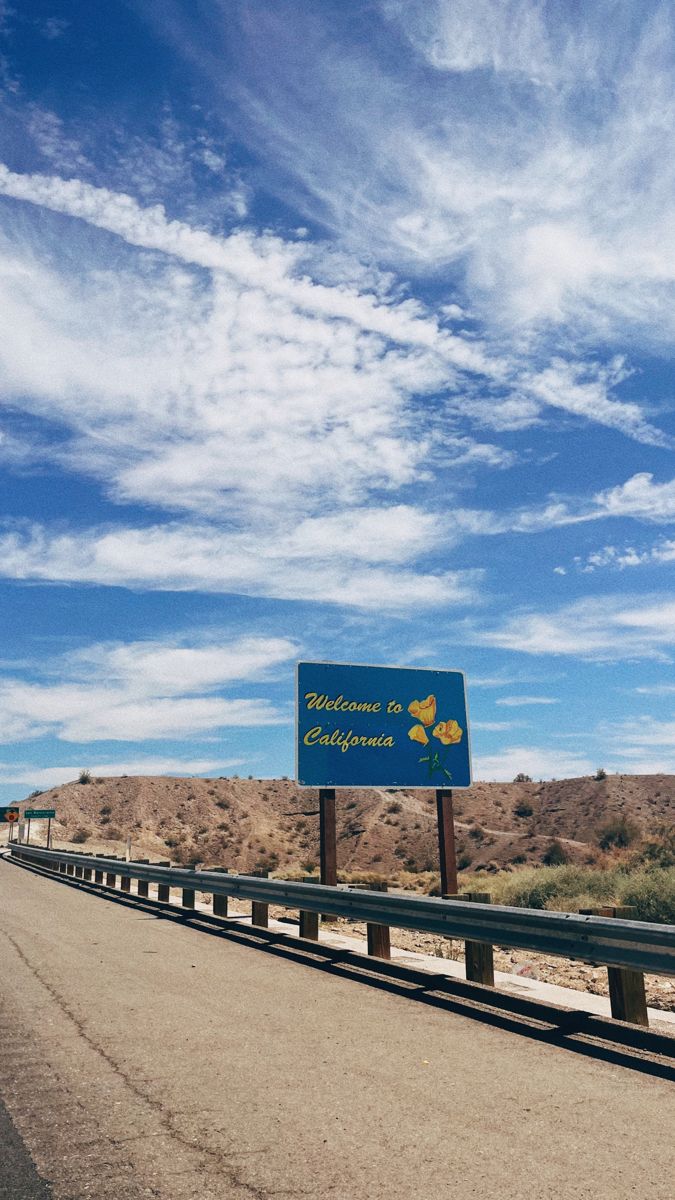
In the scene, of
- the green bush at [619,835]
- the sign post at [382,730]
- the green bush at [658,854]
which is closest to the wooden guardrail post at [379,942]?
the sign post at [382,730]

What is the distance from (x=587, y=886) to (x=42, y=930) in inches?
541

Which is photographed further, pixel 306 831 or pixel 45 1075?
pixel 306 831

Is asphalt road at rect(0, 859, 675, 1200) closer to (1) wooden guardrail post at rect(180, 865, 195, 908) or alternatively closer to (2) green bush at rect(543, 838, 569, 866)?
(1) wooden guardrail post at rect(180, 865, 195, 908)

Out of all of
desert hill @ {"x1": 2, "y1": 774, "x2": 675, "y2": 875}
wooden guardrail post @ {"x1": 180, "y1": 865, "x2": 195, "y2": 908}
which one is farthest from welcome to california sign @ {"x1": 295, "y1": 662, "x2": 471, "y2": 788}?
desert hill @ {"x1": 2, "y1": 774, "x2": 675, "y2": 875}

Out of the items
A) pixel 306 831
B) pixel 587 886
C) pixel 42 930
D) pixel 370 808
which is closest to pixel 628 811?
pixel 370 808

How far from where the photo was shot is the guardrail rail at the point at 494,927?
268 inches

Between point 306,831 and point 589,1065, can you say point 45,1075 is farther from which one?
point 306,831

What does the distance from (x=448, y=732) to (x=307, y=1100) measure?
16.9 m

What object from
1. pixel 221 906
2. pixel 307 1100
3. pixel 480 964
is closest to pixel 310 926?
pixel 221 906

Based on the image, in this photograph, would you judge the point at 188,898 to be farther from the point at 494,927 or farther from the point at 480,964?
the point at 494,927

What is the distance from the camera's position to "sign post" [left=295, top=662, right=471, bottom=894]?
67.3ft

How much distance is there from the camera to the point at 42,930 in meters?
14.0

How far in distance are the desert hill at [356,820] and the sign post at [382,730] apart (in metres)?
29.3

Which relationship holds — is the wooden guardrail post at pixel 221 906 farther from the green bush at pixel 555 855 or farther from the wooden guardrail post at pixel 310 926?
the green bush at pixel 555 855
